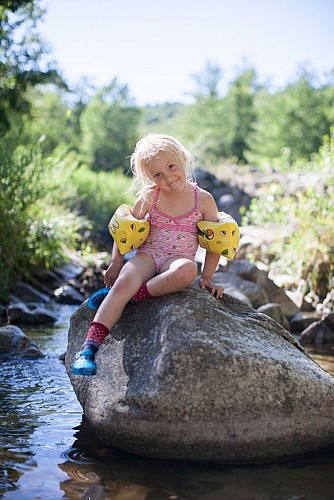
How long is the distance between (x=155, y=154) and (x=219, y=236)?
2.43 feet

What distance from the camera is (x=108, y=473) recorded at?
3.69m

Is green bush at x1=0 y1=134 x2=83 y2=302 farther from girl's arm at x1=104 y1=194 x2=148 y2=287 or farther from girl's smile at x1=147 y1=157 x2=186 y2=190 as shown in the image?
girl's smile at x1=147 y1=157 x2=186 y2=190

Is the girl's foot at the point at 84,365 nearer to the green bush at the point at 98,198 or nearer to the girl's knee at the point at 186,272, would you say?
the girl's knee at the point at 186,272

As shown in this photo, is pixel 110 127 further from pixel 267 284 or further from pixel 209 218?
pixel 209 218

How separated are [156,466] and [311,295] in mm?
6950

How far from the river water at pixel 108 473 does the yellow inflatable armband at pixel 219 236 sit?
1513mm

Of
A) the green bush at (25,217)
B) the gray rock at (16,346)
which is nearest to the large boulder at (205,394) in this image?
the gray rock at (16,346)

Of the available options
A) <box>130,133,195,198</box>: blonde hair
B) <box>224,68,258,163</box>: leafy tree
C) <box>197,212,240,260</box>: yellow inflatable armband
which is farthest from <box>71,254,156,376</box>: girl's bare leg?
<box>224,68,258,163</box>: leafy tree

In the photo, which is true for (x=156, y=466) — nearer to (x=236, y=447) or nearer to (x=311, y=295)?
(x=236, y=447)

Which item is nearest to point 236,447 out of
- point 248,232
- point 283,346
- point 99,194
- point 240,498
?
point 240,498

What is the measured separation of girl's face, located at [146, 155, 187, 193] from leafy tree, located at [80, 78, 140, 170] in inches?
1493

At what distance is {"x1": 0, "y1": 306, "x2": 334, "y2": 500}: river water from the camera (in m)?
3.42

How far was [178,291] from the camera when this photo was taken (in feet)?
14.2

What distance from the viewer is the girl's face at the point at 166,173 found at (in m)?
4.50
